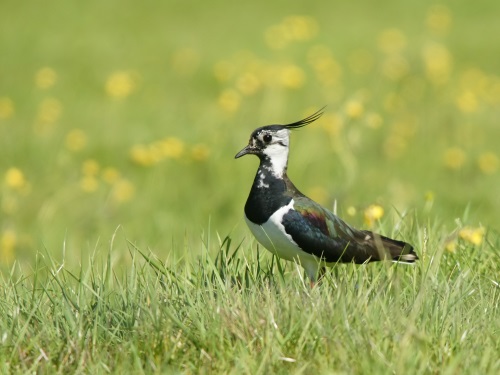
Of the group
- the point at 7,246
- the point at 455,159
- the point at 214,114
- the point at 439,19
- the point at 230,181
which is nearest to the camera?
the point at 7,246

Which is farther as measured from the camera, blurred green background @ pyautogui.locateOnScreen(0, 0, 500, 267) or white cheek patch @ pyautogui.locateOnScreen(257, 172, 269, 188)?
blurred green background @ pyautogui.locateOnScreen(0, 0, 500, 267)

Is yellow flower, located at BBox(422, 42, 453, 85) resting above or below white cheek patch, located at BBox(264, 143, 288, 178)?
above

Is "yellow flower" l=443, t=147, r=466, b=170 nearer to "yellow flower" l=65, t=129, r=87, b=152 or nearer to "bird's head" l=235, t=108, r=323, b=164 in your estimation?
"yellow flower" l=65, t=129, r=87, b=152

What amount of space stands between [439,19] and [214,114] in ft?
11.0

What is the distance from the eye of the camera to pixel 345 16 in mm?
15711

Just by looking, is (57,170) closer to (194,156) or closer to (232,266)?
(194,156)

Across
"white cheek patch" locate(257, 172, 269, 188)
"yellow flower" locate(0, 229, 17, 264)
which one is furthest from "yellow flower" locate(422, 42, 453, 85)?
"white cheek patch" locate(257, 172, 269, 188)

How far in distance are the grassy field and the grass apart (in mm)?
11

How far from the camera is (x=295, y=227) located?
4406mm

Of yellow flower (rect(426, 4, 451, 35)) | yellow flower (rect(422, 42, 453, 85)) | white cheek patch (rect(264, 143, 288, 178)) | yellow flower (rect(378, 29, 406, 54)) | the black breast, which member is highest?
yellow flower (rect(426, 4, 451, 35))

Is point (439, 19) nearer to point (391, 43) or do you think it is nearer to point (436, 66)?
point (391, 43)

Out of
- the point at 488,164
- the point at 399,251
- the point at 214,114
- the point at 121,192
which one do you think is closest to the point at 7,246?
the point at 121,192

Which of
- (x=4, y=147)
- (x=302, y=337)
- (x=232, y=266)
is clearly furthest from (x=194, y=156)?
(x=302, y=337)

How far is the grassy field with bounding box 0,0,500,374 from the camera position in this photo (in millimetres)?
3535
